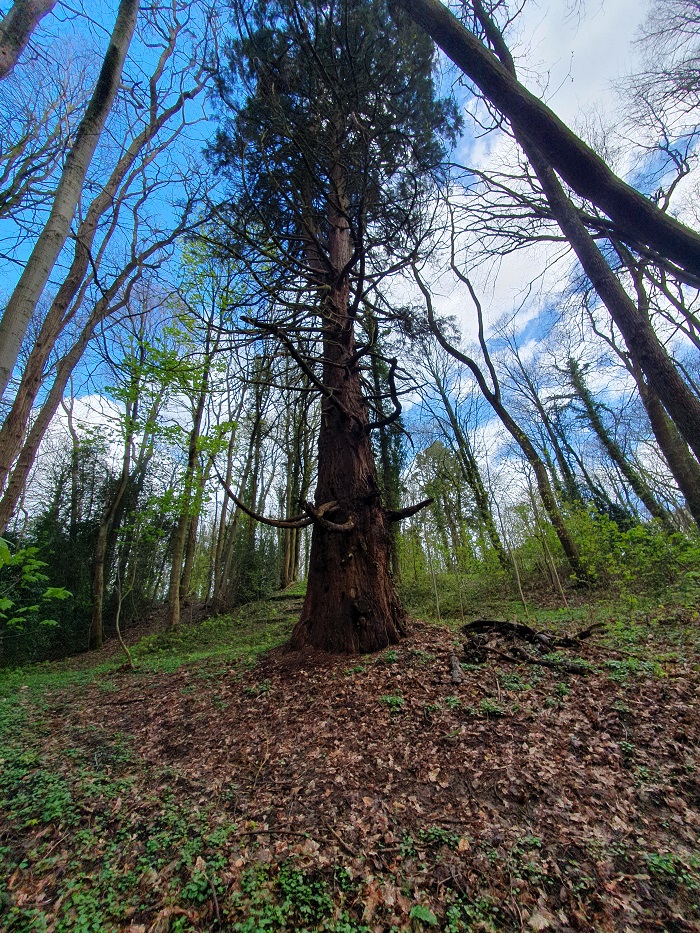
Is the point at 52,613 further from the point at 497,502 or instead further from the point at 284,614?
the point at 497,502

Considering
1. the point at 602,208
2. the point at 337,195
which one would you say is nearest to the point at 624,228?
the point at 602,208

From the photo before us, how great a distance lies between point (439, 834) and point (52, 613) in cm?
1285

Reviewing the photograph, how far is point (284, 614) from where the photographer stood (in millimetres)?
10078

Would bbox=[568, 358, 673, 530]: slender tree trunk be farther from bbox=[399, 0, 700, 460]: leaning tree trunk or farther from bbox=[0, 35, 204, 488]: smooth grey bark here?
bbox=[0, 35, 204, 488]: smooth grey bark

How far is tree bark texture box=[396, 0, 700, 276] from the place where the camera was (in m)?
2.48

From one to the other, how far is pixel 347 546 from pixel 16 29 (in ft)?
15.8

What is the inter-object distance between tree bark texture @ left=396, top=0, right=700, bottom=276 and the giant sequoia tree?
71 centimetres

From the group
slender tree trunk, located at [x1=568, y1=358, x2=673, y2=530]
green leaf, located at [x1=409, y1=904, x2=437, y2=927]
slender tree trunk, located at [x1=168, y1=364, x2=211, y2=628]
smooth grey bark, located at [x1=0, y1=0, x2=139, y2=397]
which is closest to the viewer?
green leaf, located at [x1=409, y1=904, x2=437, y2=927]

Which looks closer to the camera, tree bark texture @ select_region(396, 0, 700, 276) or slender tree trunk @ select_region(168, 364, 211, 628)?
tree bark texture @ select_region(396, 0, 700, 276)

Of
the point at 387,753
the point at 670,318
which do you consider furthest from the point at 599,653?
the point at 670,318

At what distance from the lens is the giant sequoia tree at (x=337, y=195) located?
3.81m

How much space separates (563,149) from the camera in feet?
8.84

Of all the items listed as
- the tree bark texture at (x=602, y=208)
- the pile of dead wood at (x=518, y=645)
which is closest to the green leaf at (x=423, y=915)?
the pile of dead wood at (x=518, y=645)

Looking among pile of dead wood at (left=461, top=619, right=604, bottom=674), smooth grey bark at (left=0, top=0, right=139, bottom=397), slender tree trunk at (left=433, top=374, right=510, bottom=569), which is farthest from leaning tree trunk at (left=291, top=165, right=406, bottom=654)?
slender tree trunk at (left=433, top=374, right=510, bottom=569)
